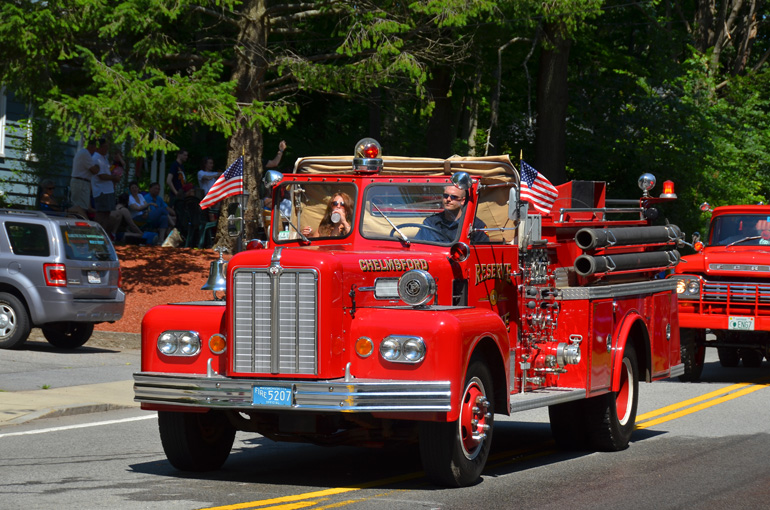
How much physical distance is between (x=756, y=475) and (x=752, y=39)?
40742mm

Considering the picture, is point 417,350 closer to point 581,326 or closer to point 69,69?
point 581,326

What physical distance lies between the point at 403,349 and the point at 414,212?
1741 mm

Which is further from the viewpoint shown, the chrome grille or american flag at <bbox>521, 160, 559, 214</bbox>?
the chrome grille

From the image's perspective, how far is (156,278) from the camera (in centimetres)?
2317

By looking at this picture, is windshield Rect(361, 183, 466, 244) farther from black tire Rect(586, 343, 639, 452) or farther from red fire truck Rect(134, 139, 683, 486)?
black tire Rect(586, 343, 639, 452)

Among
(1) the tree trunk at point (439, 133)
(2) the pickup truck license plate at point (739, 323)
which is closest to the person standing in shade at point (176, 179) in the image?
(1) the tree trunk at point (439, 133)

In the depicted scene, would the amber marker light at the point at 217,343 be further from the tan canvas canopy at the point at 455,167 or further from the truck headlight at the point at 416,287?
the tan canvas canopy at the point at 455,167

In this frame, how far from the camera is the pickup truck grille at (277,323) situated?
28.3 feet

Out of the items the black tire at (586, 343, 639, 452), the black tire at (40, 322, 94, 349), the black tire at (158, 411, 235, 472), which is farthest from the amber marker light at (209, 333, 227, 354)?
the black tire at (40, 322, 94, 349)

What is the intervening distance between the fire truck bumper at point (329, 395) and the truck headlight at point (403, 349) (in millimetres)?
174

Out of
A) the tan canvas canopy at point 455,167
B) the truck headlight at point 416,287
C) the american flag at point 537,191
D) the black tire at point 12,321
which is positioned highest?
the tan canvas canopy at point 455,167

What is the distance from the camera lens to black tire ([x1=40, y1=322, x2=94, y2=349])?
18.9 m

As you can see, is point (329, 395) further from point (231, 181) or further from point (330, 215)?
point (231, 181)

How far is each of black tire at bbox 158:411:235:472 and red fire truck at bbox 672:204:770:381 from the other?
8896mm
